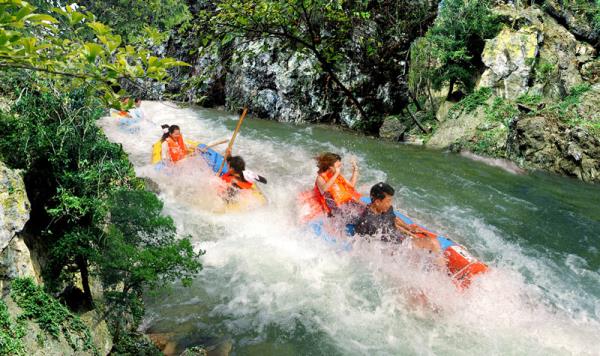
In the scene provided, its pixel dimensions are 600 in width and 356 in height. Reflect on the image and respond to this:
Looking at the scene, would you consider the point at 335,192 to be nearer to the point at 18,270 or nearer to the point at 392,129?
the point at 18,270

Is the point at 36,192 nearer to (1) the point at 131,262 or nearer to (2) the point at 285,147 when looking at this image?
(1) the point at 131,262

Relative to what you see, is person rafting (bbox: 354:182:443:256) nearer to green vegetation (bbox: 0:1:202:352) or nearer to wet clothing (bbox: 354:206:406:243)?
wet clothing (bbox: 354:206:406:243)

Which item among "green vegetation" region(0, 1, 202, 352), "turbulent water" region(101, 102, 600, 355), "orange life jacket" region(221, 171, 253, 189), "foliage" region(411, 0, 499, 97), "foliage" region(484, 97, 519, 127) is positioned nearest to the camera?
"green vegetation" region(0, 1, 202, 352)

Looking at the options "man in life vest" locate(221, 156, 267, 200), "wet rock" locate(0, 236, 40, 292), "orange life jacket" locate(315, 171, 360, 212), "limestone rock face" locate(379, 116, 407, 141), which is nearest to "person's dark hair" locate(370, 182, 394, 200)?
"orange life jacket" locate(315, 171, 360, 212)

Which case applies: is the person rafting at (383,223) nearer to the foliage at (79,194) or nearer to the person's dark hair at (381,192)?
the person's dark hair at (381,192)

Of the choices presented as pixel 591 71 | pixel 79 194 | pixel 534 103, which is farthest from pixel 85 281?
pixel 591 71

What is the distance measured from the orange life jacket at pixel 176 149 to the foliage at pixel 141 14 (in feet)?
7.30

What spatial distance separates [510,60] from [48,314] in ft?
51.2

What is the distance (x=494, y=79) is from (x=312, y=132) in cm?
677

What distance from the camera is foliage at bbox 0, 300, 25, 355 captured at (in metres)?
1.78

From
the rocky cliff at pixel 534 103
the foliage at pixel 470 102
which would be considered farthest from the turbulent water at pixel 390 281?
the foliage at pixel 470 102

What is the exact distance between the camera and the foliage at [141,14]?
14.6 ft

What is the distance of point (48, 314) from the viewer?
7.14 ft

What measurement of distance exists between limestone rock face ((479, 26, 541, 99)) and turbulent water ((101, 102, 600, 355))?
19.6ft
